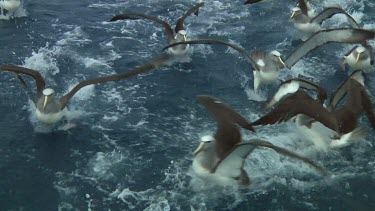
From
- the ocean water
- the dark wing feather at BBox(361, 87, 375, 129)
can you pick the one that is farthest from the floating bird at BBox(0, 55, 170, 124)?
the dark wing feather at BBox(361, 87, 375, 129)

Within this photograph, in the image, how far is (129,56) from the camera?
18141 millimetres

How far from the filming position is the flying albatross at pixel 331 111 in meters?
11.4

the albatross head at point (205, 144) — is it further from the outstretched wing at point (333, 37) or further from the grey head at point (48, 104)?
the outstretched wing at point (333, 37)

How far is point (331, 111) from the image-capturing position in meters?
13.3

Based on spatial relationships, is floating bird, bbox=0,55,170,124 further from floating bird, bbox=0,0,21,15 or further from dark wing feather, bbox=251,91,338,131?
floating bird, bbox=0,0,21,15

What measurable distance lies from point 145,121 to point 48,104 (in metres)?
2.70

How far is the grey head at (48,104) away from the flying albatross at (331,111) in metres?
5.67

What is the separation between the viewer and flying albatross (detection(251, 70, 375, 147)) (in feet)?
37.5

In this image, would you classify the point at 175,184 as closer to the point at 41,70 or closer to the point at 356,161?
the point at 356,161

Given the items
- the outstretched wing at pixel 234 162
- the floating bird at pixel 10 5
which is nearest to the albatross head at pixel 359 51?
the outstretched wing at pixel 234 162

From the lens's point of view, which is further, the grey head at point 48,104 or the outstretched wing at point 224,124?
the grey head at point 48,104

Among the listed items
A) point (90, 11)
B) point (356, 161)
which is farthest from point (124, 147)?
point (90, 11)

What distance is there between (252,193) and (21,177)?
5.44 m

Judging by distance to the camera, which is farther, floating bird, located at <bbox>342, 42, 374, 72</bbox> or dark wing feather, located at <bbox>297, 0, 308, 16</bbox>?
dark wing feather, located at <bbox>297, 0, 308, 16</bbox>
